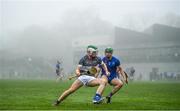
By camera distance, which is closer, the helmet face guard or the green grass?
the green grass

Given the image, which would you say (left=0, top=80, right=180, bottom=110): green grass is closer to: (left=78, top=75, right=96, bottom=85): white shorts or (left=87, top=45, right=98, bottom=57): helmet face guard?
(left=78, top=75, right=96, bottom=85): white shorts

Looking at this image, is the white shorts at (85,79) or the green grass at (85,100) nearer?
the green grass at (85,100)

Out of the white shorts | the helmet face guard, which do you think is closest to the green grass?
the white shorts

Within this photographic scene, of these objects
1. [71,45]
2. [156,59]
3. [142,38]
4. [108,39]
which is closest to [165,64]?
[156,59]

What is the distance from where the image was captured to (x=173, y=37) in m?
95.6

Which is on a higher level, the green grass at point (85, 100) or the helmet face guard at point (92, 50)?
the helmet face guard at point (92, 50)

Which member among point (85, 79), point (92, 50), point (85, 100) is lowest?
point (85, 100)

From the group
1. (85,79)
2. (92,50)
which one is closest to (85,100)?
(85,79)

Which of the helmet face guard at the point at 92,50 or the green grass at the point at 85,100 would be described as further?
the helmet face guard at the point at 92,50

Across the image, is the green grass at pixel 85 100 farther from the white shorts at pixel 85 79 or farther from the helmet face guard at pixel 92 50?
the helmet face guard at pixel 92 50

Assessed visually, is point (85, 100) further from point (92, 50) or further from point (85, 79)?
point (92, 50)

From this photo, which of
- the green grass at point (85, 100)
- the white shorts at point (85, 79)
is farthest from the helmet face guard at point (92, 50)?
the green grass at point (85, 100)

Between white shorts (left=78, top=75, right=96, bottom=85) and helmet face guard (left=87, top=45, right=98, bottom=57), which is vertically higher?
helmet face guard (left=87, top=45, right=98, bottom=57)

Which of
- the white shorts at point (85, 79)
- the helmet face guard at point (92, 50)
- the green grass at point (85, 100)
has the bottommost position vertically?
the green grass at point (85, 100)
